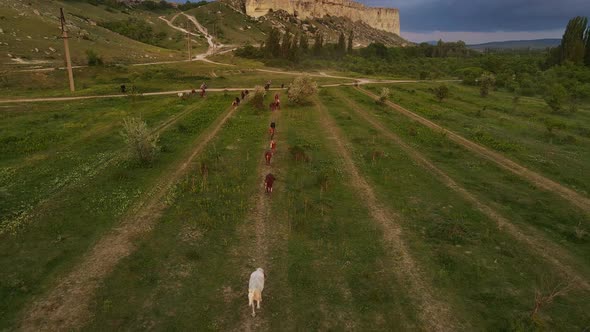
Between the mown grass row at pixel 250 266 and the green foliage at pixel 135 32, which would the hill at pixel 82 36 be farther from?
the mown grass row at pixel 250 266

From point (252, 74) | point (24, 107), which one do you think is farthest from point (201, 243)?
point (252, 74)

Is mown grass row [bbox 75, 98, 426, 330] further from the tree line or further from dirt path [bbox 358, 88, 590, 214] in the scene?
the tree line

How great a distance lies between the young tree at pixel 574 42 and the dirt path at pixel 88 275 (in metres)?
125

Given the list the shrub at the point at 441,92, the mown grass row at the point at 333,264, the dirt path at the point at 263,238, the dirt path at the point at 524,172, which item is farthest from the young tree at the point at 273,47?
the mown grass row at the point at 333,264

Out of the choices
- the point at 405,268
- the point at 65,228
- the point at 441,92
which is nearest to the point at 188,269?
the point at 65,228

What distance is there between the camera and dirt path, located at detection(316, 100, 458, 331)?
11.9 m

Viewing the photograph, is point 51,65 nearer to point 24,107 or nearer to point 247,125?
point 24,107

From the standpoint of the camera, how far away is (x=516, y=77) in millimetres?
96438

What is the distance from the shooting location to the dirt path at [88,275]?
11.0m

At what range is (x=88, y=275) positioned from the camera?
13219mm

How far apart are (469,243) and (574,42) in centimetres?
12485

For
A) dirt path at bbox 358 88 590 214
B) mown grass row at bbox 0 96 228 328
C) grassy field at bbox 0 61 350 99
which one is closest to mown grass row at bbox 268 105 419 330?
mown grass row at bbox 0 96 228 328

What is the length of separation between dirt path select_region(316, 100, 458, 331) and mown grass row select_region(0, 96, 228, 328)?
13.5 m

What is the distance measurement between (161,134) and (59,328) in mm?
23972
